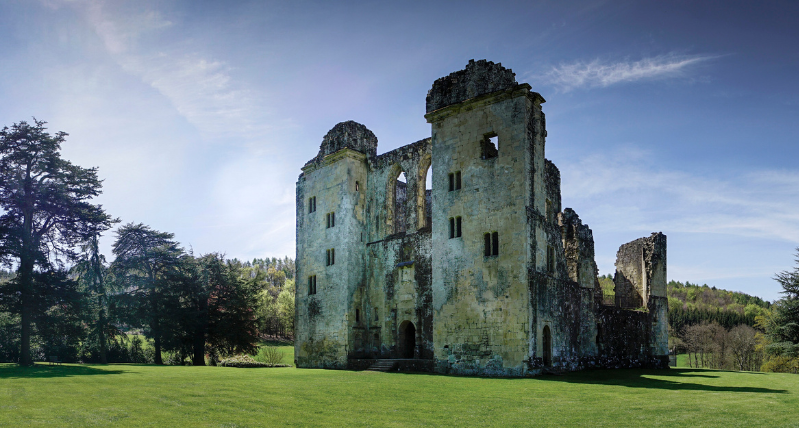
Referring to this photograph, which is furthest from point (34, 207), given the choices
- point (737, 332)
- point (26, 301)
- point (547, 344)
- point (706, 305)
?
point (706, 305)

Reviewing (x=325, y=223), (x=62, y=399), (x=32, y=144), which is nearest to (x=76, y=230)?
(x=32, y=144)

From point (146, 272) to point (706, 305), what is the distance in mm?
100476

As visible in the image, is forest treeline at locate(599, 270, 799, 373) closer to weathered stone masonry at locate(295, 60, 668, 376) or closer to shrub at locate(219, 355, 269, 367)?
weathered stone masonry at locate(295, 60, 668, 376)

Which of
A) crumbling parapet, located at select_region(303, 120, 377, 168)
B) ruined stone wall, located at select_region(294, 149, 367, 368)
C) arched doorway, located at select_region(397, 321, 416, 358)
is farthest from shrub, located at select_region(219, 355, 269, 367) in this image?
crumbling parapet, located at select_region(303, 120, 377, 168)

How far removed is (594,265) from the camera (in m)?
32.7

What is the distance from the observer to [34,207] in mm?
32312

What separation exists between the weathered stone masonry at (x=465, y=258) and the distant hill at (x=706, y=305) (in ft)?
113

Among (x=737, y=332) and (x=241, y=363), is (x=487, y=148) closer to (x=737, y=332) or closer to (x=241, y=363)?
(x=241, y=363)

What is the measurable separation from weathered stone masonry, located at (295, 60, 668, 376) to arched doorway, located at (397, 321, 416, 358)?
0.07 m

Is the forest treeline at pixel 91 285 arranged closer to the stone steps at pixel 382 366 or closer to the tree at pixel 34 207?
the tree at pixel 34 207

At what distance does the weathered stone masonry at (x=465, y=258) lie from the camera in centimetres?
2397

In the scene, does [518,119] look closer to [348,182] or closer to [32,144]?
[348,182]

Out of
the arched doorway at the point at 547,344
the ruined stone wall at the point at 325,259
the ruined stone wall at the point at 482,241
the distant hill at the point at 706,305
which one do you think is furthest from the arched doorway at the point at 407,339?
the distant hill at the point at 706,305

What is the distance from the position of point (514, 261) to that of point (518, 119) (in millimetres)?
6324
